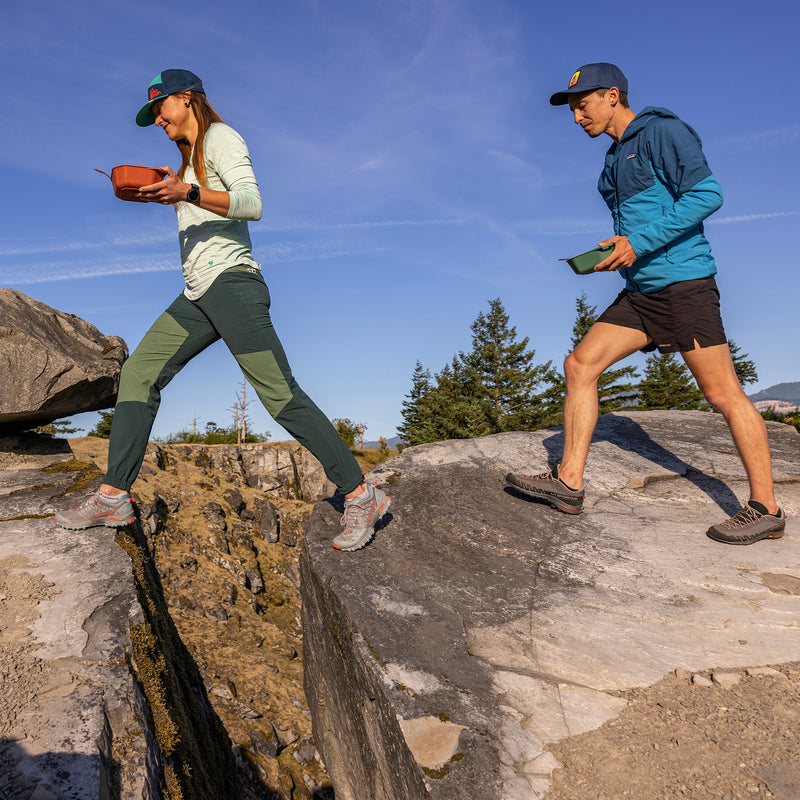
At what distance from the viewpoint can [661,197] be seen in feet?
11.1

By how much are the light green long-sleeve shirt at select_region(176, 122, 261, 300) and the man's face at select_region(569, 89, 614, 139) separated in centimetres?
200

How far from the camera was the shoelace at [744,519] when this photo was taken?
3.35 metres

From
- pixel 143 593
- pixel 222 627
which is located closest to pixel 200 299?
pixel 143 593

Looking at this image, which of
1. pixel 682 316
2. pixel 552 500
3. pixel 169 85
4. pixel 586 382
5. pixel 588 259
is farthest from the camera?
pixel 552 500

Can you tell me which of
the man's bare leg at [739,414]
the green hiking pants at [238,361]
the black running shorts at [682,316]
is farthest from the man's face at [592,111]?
the green hiking pants at [238,361]

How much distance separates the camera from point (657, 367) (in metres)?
35.6

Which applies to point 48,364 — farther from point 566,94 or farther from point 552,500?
point 566,94

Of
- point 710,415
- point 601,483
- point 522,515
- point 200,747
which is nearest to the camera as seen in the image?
point 200,747

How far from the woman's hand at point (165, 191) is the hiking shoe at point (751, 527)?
11.2 feet

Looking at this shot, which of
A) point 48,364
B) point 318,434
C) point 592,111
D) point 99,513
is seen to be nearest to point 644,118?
point 592,111

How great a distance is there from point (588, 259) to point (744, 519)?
5.80 ft

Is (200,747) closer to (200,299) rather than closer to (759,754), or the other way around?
(200,299)

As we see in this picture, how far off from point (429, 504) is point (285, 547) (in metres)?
14.5

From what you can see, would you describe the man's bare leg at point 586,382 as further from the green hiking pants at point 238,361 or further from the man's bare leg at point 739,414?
the green hiking pants at point 238,361
